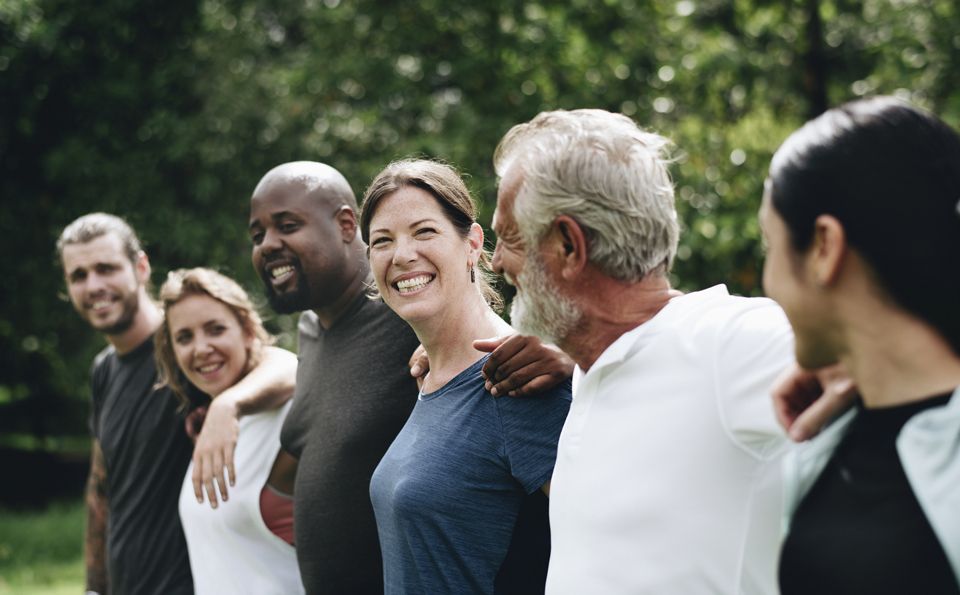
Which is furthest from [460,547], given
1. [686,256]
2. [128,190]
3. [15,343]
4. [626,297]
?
[15,343]

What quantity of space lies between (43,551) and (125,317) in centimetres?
775

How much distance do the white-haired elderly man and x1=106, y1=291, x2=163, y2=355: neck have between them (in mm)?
3090

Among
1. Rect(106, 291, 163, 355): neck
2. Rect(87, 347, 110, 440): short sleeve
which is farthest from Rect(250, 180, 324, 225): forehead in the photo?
Rect(87, 347, 110, 440): short sleeve

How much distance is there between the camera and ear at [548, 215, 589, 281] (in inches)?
83.9

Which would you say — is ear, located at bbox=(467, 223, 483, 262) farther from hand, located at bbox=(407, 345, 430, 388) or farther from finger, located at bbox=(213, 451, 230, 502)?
finger, located at bbox=(213, 451, 230, 502)

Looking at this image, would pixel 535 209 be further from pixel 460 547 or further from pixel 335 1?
pixel 335 1

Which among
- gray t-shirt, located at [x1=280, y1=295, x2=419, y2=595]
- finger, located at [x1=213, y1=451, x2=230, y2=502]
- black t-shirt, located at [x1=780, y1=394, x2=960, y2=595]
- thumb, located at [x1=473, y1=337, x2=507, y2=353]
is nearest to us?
black t-shirt, located at [x1=780, y1=394, x2=960, y2=595]

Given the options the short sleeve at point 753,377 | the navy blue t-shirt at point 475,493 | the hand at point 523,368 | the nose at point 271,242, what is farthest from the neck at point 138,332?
the short sleeve at point 753,377

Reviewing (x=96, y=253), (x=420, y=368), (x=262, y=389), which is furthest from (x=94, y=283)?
(x=420, y=368)

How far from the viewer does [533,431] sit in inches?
99.0

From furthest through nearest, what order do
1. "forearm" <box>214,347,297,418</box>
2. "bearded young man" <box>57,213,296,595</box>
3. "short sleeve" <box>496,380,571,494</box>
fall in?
"bearded young man" <box>57,213,296,595</box>, "forearm" <box>214,347,297,418</box>, "short sleeve" <box>496,380,571,494</box>

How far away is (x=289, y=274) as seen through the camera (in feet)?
11.8

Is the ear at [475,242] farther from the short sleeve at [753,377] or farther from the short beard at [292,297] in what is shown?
the short sleeve at [753,377]

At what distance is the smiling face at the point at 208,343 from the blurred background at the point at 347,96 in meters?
3.19
